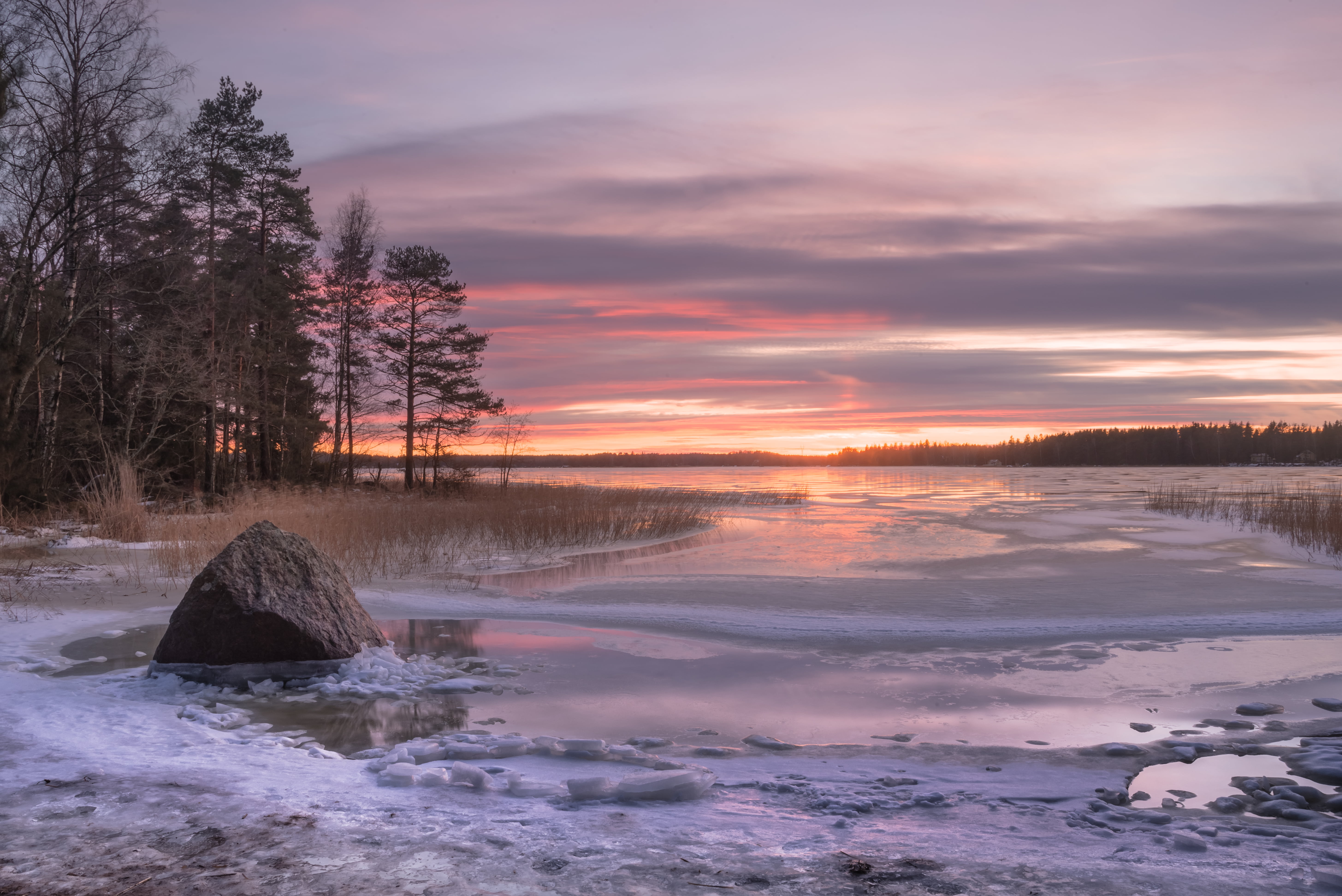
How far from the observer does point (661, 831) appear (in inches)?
141

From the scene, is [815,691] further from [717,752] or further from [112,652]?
[112,652]

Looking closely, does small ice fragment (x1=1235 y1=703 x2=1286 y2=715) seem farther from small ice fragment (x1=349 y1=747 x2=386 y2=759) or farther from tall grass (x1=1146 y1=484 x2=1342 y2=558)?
tall grass (x1=1146 y1=484 x2=1342 y2=558)

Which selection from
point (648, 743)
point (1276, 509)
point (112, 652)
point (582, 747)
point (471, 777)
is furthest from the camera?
point (1276, 509)

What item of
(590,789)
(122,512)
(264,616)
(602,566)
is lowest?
(602,566)

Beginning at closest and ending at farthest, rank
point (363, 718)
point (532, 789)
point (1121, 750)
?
point (532, 789) < point (1121, 750) < point (363, 718)

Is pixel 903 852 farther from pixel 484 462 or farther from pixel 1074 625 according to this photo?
pixel 484 462

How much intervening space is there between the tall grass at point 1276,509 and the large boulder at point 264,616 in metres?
17.7

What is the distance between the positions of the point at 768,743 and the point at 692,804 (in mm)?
1402

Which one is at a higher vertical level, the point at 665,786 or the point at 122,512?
the point at 122,512

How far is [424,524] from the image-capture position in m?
19.0

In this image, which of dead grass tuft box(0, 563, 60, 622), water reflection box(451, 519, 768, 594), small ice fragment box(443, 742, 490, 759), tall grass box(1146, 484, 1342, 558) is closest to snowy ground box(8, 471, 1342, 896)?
small ice fragment box(443, 742, 490, 759)

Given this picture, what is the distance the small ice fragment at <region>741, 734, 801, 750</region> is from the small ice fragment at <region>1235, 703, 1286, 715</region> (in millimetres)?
3460

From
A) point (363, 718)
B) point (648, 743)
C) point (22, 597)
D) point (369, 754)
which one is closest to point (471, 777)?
point (369, 754)

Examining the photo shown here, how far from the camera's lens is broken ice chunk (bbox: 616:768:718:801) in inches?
160
